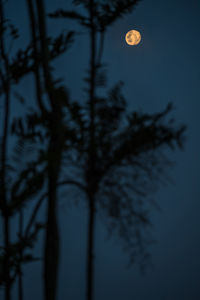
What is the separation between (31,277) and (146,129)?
4.09ft

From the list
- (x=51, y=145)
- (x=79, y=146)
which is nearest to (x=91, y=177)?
(x=79, y=146)

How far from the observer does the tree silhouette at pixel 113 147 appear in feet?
4.00

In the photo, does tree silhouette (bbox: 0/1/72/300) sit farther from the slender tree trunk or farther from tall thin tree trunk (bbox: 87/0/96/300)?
tall thin tree trunk (bbox: 87/0/96/300)

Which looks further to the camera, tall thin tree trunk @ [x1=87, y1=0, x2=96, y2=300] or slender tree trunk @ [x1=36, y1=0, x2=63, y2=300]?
tall thin tree trunk @ [x1=87, y1=0, x2=96, y2=300]

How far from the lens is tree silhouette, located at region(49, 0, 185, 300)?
122cm

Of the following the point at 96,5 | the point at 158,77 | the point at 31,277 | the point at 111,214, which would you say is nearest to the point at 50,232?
the point at 111,214

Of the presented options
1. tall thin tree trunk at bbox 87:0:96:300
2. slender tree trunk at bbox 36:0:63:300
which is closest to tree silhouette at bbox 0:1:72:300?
slender tree trunk at bbox 36:0:63:300

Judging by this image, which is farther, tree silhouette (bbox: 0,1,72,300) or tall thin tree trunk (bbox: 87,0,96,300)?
tall thin tree trunk (bbox: 87,0,96,300)

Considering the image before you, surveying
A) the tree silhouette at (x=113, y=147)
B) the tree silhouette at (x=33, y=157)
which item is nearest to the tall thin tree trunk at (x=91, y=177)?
the tree silhouette at (x=113, y=147)

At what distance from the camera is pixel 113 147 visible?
Result: 130 centimetres

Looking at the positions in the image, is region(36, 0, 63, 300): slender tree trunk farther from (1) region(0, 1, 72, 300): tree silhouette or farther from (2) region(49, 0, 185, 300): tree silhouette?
(2) region(49, 0, 185, 300): tree silhouette

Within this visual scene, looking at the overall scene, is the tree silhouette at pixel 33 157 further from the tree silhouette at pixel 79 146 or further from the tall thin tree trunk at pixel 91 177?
the tall thin tree trunk at pixel 91 177

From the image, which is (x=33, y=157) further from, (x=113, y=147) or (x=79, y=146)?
(x=113, y=147)

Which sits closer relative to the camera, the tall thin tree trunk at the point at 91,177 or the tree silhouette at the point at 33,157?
the tree silhouette at the point at 33,157
